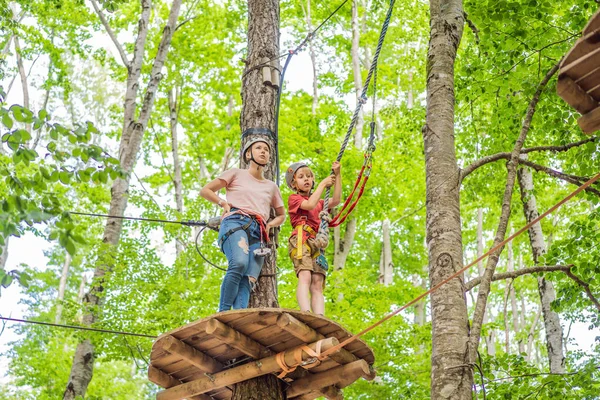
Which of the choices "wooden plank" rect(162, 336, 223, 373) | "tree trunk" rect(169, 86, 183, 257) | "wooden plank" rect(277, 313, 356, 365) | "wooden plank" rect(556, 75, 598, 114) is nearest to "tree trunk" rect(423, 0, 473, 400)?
"wooden plank" rect(277, 313, 356, 365)

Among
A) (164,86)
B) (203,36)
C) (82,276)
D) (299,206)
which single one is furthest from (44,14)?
(82,276)

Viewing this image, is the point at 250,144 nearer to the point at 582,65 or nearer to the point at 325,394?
the point at 325,394

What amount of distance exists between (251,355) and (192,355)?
386mm

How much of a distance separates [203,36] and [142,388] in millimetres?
14140

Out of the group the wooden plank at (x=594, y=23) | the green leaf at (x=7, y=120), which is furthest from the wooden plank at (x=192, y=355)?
the wooden plank at (x=594, y=23)

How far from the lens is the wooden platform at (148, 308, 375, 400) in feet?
14.9

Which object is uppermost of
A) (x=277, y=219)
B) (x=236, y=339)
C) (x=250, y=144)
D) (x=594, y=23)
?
(x=250, y=144)

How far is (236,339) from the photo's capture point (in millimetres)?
4648

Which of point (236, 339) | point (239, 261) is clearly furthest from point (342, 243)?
point (236, 339)

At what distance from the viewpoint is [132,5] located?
1838 cm

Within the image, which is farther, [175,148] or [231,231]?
[175,148]

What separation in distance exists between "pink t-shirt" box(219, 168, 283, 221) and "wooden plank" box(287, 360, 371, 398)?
46.5 inches

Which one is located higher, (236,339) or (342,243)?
(342,243)

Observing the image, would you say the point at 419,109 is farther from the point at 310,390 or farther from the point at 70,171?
the point at 70,171
